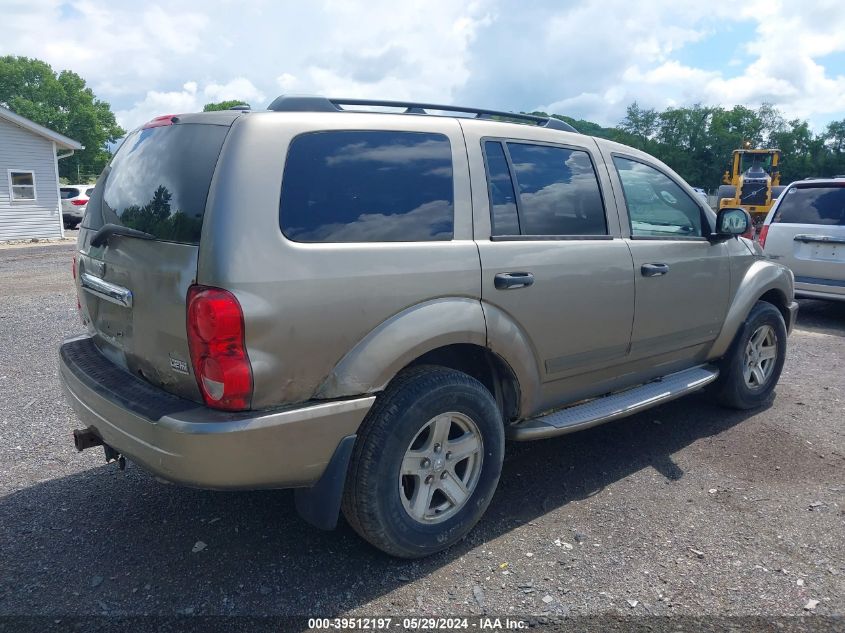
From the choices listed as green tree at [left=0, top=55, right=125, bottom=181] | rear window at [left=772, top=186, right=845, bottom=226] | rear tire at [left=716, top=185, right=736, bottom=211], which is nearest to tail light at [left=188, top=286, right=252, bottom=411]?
rear window at [left=772, top=186, right=845, bottom=226]

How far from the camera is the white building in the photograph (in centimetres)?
2083

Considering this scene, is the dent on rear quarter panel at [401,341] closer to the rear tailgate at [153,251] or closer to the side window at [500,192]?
the side window at [500,192]

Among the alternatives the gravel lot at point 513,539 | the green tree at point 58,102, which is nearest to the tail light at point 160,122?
the gravel lot at point 513,539

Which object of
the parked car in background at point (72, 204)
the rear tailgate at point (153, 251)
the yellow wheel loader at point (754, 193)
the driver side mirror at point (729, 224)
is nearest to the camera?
the rear tailgate at point (153, 251)

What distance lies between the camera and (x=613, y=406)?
12.3 feet

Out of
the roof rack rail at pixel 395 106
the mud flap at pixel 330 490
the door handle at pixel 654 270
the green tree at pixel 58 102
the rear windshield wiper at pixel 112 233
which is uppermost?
the green tree at pixel 58 102

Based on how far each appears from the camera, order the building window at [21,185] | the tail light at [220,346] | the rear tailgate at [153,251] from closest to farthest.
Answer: the tail light at [220,346] < the rear tailgate at [153,251] < the building window at [21,185]

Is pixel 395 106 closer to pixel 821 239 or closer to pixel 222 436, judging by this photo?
pixel 222 436

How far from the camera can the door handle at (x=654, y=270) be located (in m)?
3.79

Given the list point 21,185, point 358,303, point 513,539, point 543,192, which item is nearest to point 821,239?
point 543,192

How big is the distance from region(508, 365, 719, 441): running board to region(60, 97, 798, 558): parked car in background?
0.02 metres

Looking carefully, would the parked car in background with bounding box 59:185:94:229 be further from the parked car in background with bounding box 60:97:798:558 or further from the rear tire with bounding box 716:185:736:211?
the parked car in background with bounding box 60:97:798:558

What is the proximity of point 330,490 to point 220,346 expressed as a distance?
2.41 feet

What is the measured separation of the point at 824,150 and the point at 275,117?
81027 mm
